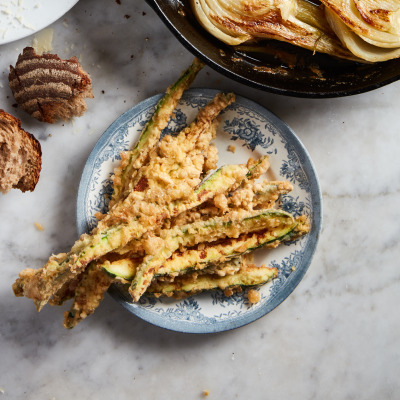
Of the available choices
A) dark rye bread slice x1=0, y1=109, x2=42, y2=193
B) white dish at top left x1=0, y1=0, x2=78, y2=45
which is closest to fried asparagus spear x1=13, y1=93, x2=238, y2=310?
dark rye bread slice x1=0, y1=109, x2=42, y2=193

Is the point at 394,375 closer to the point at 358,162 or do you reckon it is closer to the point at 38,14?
the point at 358,162

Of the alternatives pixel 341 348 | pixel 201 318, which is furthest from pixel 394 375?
pixel 201 318

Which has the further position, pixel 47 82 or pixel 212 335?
pixel 212 335

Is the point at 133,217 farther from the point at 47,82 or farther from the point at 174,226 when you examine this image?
the point at 47,82

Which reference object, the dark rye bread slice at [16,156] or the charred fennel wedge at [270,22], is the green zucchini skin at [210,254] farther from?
the charred fennel wedge at [270,22]

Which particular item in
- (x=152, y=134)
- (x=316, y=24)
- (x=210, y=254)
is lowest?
(x=210, y=254)

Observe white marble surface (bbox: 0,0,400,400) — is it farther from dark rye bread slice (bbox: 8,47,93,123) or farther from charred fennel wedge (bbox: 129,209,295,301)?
charred fennel wedge (bbox: 129,209,295,301)

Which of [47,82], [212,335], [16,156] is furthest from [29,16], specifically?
[212,335]
